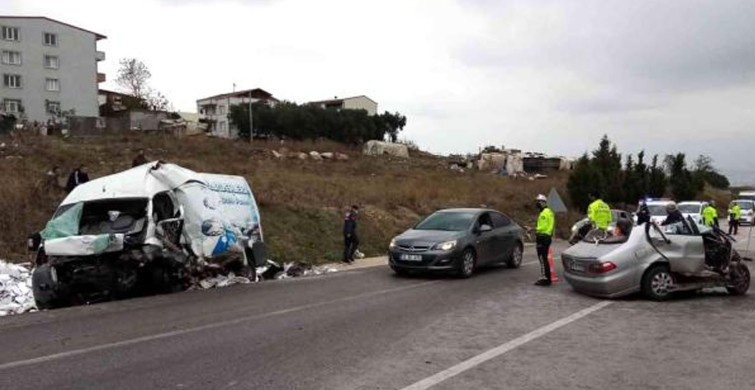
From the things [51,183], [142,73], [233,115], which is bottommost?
[51,183]

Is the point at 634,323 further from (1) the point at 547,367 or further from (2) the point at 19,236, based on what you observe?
(2) the point at 19,236

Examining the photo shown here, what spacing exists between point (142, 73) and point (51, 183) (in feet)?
267

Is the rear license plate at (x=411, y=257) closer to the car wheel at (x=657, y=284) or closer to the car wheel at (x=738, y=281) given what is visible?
the car wheel at (x=657, y=284)

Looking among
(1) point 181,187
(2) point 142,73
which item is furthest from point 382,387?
(2) point 142,73

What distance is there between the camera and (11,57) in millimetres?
74625

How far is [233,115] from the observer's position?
79438 mm

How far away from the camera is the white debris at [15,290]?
37.6ft

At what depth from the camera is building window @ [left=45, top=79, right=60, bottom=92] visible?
7675 centimetres

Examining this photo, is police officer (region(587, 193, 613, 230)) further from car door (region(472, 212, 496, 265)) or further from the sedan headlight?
the sedan headlight

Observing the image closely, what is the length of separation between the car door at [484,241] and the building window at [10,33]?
74.7 metres

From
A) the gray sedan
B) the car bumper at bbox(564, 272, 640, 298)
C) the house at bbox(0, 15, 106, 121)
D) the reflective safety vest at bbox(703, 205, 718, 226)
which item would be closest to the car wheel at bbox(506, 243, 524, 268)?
the gray sedan

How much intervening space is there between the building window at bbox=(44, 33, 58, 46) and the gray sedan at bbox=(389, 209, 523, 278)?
74821mm

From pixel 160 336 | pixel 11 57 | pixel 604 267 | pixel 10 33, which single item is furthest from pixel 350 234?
pixel 10 33

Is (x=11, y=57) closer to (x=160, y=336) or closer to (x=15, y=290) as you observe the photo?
(x=15, y=290)
